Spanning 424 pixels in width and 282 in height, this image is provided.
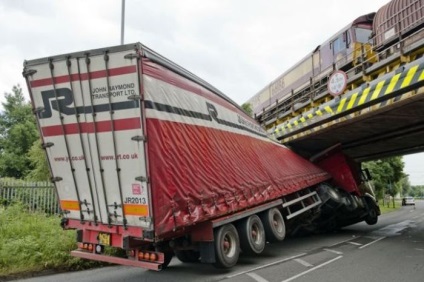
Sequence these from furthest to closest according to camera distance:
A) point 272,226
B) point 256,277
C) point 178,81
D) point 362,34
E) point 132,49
Answer: 1. point 362,34
2. point 272,226
3. point 256,277
4. point 178,81
5. point 132,49

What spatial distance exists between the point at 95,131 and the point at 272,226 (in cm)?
481

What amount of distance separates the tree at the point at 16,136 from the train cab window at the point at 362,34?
73.8ft

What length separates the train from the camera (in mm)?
12641

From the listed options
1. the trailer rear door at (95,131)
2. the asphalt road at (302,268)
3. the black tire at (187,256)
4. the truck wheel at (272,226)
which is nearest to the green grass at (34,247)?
the asphalt road at (302,268)

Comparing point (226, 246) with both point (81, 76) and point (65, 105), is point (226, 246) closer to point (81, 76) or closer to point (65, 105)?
point (65, 105)

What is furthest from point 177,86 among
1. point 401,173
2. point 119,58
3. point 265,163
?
point 401,173

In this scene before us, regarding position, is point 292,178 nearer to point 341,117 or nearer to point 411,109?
point 341,117

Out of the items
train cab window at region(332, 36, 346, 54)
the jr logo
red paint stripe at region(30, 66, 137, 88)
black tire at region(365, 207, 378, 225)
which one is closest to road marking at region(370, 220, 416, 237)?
black tire at region(365, 207, 378, 225)

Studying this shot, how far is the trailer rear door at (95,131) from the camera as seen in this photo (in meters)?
5.78

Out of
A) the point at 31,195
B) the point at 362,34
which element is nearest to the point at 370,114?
the point at 362,34

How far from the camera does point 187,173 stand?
6.56 metres

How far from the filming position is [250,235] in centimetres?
815

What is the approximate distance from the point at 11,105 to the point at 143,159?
4143 cm

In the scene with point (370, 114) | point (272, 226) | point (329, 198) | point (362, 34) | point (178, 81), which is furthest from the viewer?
point (362, 34)
